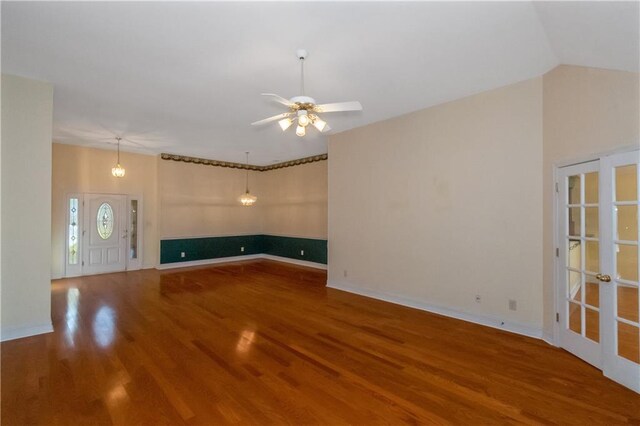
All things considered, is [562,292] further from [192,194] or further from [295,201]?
[192,194]

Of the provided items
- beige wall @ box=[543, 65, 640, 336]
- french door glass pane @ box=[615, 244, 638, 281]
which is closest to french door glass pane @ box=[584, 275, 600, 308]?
french door glass pane @ box=[615, 244, 638, 281]

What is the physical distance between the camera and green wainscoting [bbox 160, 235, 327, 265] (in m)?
8.02

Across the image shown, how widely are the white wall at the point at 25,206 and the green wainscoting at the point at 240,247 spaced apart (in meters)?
4.28

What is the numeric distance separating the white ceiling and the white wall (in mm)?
374

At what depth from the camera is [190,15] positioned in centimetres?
243

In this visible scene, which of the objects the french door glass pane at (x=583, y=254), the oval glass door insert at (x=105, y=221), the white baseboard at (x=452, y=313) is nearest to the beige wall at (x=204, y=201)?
the oval glass door insert at (x=105, y=221)

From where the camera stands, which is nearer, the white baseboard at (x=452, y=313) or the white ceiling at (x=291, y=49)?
the white ceiling at (x=291, y=49)

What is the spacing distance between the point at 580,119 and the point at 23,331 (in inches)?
272

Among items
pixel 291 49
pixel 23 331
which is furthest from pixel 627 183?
pixel 23 331

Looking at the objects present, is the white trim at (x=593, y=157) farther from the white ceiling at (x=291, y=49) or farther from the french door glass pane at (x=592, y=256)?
the french door glass pane at (x=592, y=256)

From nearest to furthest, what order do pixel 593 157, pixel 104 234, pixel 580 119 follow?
pixel 593 157 < pixel 580 119 < pixel 104 234

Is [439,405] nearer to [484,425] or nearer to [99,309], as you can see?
[484,425]

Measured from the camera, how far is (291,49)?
2922mm

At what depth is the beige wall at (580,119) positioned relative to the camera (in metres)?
2.59
